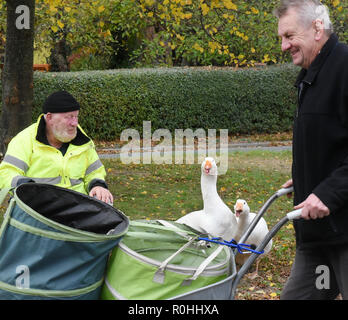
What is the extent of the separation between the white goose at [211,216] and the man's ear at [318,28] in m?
2.71

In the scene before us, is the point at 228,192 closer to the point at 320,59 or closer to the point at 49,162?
the point at 49,162

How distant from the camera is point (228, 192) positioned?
9.87 metres

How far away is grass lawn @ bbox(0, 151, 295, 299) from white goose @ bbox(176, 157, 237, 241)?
0.59m

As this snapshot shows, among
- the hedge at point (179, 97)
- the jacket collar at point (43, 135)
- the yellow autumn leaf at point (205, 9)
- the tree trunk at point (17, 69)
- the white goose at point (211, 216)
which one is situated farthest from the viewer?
the hedge at point (179, 97)

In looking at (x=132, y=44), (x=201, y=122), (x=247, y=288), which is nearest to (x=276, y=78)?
(x=201, y=122)

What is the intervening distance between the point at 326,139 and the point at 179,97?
44.8ft

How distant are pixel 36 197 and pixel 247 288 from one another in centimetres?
294

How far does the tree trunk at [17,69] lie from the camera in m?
8.00

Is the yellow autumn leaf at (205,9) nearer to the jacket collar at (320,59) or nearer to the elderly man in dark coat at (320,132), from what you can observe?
the elderly man in dark coat at (320,132)

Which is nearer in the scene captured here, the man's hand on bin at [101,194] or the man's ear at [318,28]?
the man's ear at [318,28]

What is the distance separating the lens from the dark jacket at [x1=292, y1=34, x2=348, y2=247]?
276 centimetres

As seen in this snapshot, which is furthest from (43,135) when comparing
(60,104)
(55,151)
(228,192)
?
(228,192)

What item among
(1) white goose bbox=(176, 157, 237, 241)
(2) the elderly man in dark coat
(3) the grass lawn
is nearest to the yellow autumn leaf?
(3) the grass lawn

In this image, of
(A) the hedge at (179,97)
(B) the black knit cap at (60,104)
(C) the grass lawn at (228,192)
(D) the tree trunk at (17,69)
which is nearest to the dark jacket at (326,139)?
(B) the black knit cap at (60,104)
